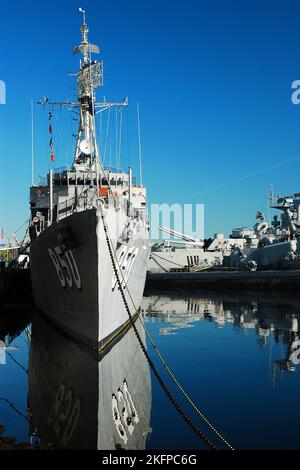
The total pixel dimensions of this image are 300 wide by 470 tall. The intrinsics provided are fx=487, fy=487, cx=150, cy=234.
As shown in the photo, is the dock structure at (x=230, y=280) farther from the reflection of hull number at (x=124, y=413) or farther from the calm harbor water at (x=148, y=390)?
the reflection of hull number at (x=124, y=413)

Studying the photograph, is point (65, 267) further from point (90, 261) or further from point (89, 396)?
point (89, 396)

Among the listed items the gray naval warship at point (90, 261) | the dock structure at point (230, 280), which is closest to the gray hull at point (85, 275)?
the gray naval warship at point (90, 261)

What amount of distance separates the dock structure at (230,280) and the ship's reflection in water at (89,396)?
21756 mm

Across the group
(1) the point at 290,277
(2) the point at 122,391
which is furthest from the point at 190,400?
(1) the point at 290,277

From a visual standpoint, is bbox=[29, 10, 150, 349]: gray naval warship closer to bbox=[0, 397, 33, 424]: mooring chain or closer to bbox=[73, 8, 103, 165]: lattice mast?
bbox=[0, 397, 33, 424]: mooring chain

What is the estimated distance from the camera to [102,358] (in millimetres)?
10609

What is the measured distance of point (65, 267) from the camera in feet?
39.2

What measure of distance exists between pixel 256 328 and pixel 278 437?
1023 centimetres

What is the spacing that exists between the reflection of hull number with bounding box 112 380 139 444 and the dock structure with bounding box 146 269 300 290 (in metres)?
24.9

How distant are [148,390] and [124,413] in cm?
130

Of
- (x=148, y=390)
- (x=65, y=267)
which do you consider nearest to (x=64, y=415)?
(x=148, y=390)

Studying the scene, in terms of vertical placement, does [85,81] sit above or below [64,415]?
above

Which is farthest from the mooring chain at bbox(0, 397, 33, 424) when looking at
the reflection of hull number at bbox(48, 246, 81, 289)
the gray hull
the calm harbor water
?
the reflection of hull number at bbox(48, 246, 81, 289)
